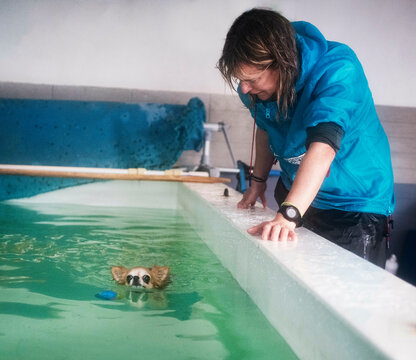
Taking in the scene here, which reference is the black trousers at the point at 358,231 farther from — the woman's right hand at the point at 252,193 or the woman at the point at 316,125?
the woman's right hand at the point at 252,193

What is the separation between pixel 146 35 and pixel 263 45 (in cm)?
282

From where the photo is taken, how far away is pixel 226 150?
385 centimetres

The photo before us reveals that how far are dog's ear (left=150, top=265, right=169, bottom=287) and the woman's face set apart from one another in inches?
20.9

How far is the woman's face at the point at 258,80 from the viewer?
1.18 meters

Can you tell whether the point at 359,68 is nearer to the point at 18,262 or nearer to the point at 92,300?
the point at 92,300

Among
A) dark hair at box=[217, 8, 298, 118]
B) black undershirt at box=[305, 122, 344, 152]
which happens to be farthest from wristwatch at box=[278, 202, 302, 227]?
dark hair at box=[217, 8, 298, 118]

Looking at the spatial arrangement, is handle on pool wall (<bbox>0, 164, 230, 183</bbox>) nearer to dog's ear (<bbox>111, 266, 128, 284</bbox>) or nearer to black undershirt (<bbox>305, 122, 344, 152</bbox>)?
dog's ear (<bbox>111, 266, 128, 284</bbox>)

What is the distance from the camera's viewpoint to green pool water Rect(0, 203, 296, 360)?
94cm

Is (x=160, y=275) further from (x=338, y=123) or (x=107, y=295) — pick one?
(x=338, y=123)

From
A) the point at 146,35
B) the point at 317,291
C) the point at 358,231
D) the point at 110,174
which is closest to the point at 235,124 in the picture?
the point at 146,35

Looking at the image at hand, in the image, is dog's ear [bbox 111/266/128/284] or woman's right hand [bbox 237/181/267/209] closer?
dog's ear [bbox 111/266/128/284]

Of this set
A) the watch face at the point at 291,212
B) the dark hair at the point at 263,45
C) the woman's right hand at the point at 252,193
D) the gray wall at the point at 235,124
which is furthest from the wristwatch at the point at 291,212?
the gray wall at the point at 235,124

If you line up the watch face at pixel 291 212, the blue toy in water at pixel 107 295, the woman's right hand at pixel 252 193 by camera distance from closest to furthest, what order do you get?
the watch face at pixel 291 212 < the blue toy in water at pixel 107 295 < the woman's right hand at pixel 252 193

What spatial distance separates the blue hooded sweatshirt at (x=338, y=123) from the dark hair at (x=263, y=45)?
0.19 feet
